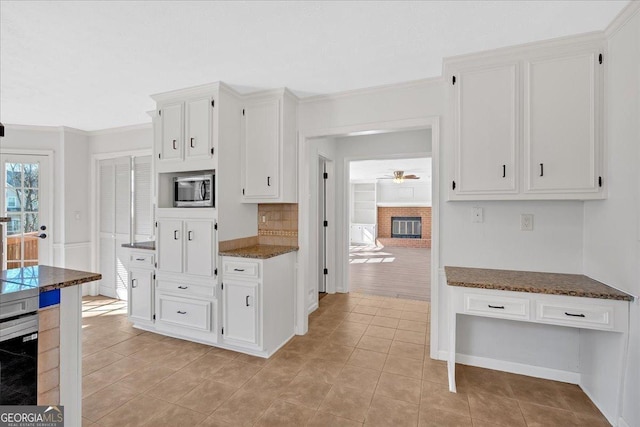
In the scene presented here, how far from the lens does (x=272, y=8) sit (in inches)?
69.6

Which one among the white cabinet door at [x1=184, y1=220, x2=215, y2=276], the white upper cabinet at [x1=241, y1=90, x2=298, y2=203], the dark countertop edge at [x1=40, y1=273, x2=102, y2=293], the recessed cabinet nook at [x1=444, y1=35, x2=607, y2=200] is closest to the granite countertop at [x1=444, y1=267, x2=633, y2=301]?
the recessed cabinet nook at [x1=444, y1=35, x2=607, y2=200]

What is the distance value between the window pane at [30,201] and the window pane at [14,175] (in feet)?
0.48

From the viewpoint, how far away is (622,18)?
183 cm

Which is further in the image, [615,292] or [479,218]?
[479,218]

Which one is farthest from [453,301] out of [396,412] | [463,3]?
[463,3]

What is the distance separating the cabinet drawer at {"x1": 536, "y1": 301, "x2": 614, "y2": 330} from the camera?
1822 millimetres

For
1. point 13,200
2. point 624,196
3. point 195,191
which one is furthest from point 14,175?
point 624,196

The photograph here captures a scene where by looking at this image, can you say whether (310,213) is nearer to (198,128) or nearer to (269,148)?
(269,148)

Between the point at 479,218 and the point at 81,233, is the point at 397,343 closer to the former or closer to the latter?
the point at 479,218

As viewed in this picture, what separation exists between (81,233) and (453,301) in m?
5.09

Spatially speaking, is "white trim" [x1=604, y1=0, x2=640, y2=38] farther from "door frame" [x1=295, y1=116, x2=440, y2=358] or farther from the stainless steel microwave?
the stainless steel microwave

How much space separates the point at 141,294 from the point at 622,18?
453cm

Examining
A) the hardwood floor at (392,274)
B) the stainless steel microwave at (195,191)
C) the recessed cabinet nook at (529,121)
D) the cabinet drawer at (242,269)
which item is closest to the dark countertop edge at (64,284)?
the cabinet drawer at (242,269)

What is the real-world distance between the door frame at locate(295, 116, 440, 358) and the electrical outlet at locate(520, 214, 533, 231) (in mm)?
631
